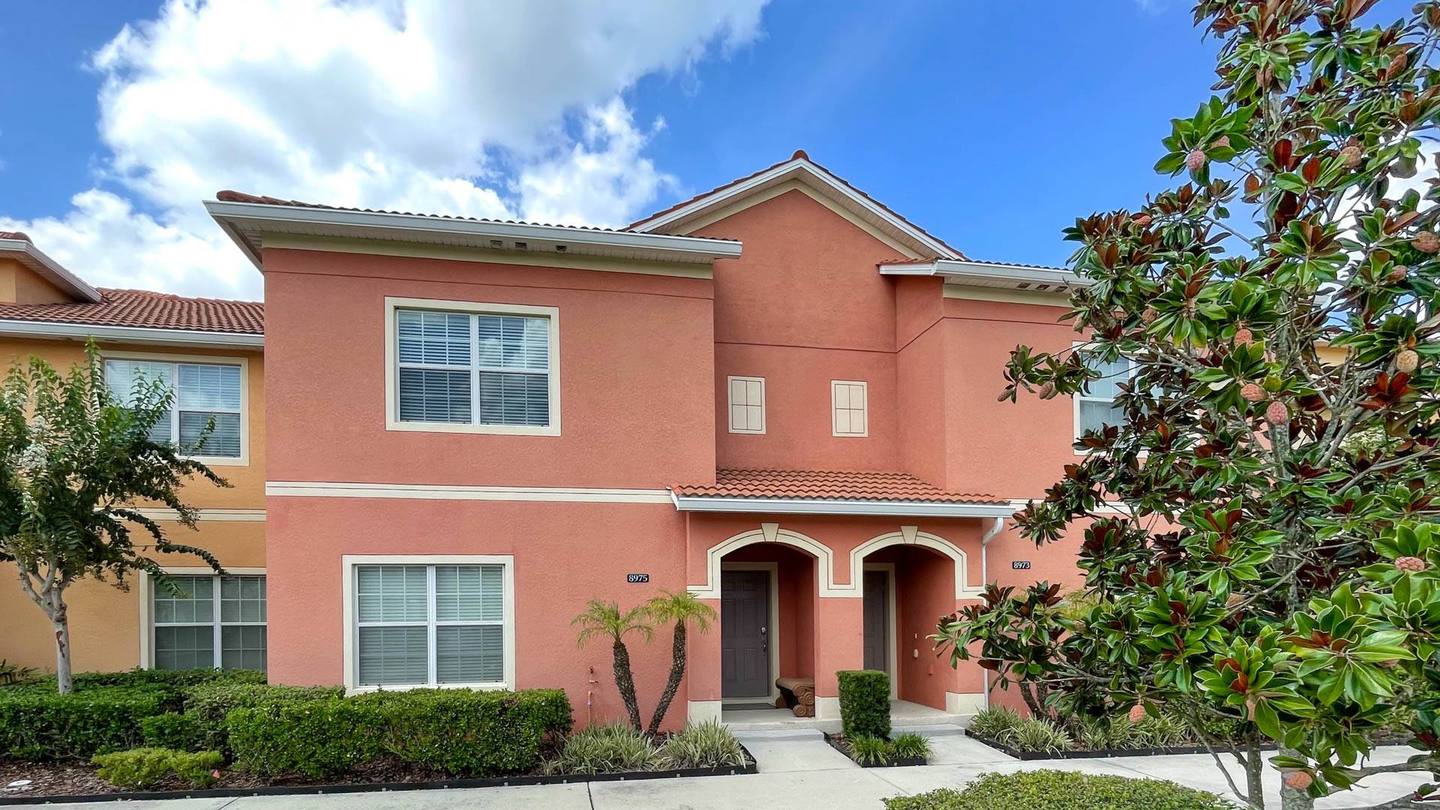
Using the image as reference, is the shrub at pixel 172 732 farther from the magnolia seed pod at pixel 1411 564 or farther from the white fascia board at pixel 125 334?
the magnolia seed pod at pixel 1411 564

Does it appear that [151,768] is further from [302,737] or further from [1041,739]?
[1041,739]

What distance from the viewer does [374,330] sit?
1013 cm

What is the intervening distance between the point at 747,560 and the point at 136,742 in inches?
339

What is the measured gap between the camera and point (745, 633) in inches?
509

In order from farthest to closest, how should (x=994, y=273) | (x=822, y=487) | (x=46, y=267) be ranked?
(x=46, y=267), (x=994, y=273), (x=822, y=487)

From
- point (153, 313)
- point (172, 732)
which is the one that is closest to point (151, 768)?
point (172, 732)

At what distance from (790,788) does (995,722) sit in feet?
12.5

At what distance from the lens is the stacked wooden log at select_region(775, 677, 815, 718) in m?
11.4

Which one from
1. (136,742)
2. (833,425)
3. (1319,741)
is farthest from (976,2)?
(136,742)

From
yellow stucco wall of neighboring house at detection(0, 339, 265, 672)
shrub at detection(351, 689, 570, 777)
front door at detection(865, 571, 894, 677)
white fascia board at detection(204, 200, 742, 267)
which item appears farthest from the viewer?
front door at detection(865, 571, 894, 677)

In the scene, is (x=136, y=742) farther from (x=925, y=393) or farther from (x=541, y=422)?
(x=925, y=393)

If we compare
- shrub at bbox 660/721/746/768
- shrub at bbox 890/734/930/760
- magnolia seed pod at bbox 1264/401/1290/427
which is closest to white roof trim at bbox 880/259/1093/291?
shrub at bbox 890/734/930/760

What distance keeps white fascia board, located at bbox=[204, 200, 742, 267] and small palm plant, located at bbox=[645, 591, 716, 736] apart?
4950 mm

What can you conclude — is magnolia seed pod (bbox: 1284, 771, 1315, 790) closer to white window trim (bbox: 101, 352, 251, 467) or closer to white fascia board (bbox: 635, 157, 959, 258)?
white fascia board (bbox: 635, 157, 959, 258)
